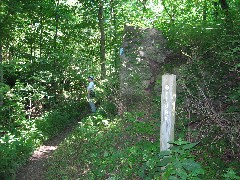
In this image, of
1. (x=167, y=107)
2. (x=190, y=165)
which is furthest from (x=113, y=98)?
(x=190, y=165)

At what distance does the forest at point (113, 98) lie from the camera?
4941 millimetres

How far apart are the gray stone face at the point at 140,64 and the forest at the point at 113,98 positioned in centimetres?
13

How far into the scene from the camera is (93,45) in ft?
47.0

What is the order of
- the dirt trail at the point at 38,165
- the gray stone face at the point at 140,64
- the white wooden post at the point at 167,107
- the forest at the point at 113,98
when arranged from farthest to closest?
1. the gray stone face at the point at 140,64
2. the dirt trail at the point at 38,165
3. the forest at the point at 113,98
4. the white wooden post at the point at 167,107

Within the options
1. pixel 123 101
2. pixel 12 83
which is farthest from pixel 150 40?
pixel 12 83

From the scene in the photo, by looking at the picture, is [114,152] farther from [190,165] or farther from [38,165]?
[38,165]

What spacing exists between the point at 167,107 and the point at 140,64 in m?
5.03

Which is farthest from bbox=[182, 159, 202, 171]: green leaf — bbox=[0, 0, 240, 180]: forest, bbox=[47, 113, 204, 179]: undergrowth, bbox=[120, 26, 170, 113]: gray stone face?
bbox=[120, 26, 170, 113]: gray stone face

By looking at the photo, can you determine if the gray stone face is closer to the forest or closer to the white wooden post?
the forest

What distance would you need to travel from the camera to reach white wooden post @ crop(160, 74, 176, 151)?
4.18m

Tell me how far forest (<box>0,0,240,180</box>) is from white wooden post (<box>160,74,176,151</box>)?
22cm

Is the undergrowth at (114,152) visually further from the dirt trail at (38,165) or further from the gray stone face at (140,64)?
the gray stone face at (140,64)

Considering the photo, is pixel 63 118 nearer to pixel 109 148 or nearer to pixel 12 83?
pixel 12 83

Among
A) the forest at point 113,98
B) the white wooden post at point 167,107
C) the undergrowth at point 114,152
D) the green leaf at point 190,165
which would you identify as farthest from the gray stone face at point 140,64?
the green leaf at point 190,165
